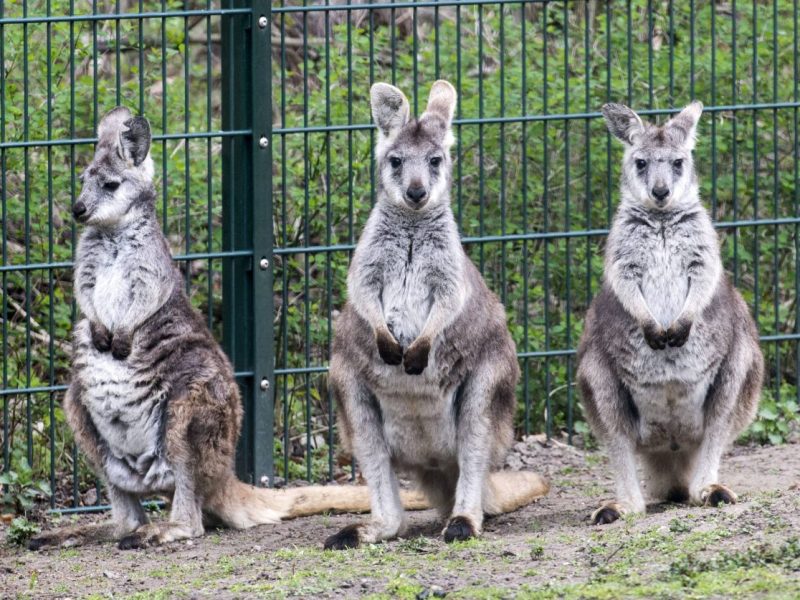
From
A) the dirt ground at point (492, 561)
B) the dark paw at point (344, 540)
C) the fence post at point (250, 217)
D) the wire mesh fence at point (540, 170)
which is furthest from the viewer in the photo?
the wire mesh fence at point (540, 170)

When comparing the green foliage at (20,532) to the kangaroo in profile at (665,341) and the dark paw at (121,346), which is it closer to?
the dark paw at (121,346)

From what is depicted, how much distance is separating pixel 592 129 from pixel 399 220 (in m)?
2.74

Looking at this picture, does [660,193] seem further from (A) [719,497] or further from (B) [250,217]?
(B) [250,217]

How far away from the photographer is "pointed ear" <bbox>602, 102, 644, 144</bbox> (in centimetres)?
703

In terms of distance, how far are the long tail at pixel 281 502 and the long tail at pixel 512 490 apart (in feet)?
1.18

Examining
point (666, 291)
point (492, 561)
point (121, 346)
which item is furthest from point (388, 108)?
point (492, 561)

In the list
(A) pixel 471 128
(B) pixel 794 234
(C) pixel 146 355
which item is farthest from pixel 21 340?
(B) pixel 794 234

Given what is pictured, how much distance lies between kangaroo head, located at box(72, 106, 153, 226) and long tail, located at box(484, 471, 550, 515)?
80.7 inches

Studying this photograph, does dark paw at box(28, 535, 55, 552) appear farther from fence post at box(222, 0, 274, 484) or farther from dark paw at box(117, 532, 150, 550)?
fence post at box(222, 0, 274, 484)

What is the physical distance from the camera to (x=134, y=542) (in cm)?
664

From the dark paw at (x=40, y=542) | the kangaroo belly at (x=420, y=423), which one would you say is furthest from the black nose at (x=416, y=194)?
the dark paw at (x=40, y=542)

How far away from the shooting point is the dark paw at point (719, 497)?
6.50 m

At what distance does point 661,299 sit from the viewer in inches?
268

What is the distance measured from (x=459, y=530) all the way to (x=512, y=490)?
83 centimetres
